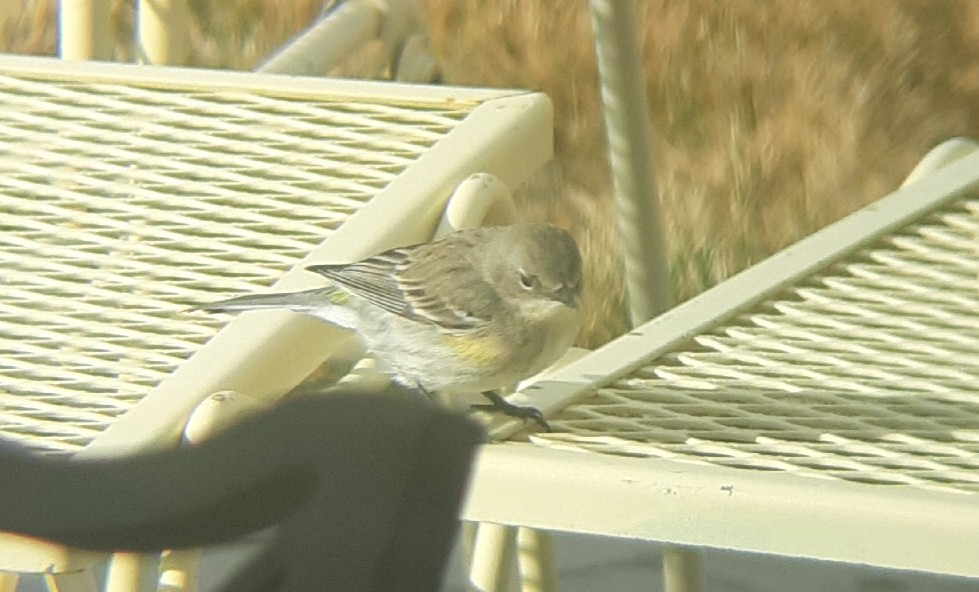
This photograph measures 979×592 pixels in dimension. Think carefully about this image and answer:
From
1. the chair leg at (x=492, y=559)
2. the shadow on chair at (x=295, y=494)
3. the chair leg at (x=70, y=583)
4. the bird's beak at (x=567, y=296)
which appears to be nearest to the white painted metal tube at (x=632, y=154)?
the bird's beak at (x=567, y=296)

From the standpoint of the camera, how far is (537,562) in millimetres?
1736

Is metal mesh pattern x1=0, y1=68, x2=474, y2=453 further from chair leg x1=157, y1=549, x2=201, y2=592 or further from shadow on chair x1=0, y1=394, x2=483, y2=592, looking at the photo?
shadow on chair x1=0, y1=394, x2=483, y2=592

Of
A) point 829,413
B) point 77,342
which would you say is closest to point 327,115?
point 77,342

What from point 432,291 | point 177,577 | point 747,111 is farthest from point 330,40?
point 747,111

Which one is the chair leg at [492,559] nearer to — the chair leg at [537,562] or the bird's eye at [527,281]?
the chair leg at [537,562]

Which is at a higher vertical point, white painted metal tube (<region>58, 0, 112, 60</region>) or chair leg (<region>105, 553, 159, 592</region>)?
white painted metal tube (<region>58, 0, 112, 60</region>)

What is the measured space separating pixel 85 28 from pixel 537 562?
30.5 inches

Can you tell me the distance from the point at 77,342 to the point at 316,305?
191 mm

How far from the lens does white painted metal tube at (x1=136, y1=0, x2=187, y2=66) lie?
2000 mm

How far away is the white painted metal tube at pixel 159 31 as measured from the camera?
2.00 metres

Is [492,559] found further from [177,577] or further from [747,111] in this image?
[747,111]

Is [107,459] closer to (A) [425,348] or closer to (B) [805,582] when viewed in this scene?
(A) [425,348]

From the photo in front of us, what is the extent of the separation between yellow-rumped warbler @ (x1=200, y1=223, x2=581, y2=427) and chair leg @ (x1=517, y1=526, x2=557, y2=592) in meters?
0.15

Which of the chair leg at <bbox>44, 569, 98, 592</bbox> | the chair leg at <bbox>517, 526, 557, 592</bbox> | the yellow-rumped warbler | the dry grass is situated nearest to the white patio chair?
the chair leg at <bbox>44, 569, 98, 592</bbox>
